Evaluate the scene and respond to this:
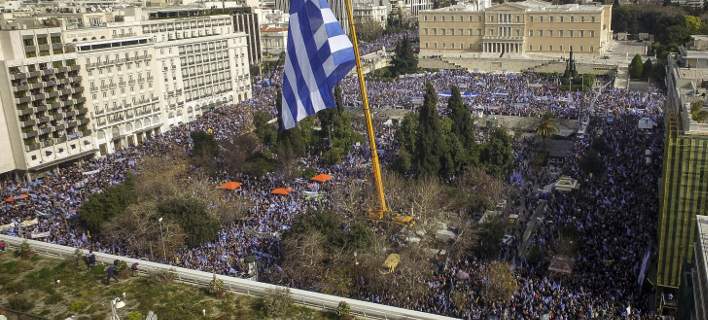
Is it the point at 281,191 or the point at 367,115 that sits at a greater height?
the point at 367,115

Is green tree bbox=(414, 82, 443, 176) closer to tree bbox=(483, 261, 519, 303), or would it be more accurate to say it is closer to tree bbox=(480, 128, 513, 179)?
tree bbox=(480, 128, 513, 179)

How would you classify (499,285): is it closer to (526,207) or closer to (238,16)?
(526,207)

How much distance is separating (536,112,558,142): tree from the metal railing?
27.3m

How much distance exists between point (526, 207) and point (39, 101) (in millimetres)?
28754

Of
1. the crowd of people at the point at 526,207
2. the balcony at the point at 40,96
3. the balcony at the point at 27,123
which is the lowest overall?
the crowd of people at the point at 526,207

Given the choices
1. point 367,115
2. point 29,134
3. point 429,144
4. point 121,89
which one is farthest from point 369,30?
point 367,115

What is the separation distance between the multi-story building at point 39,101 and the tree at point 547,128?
95.8 feet

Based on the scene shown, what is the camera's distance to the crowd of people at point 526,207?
19.0 meters

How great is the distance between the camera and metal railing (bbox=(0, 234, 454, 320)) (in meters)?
13.6

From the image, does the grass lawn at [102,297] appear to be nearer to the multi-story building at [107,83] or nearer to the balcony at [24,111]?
the balcony at [24,111]

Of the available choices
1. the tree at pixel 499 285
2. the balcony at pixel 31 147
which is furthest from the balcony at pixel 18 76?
the tree at pixel 499 285

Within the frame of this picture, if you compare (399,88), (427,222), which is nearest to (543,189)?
(427,222)

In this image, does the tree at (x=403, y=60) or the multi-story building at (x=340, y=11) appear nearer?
the tree at (x=403, y=60)

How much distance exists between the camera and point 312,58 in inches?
756
